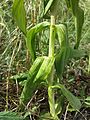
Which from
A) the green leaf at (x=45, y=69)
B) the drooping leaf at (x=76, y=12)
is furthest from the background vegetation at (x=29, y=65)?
the drooping leaf at (x=76, y=12)

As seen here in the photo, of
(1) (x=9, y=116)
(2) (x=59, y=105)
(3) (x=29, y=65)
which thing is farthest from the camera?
(3) (x=29, y=65)

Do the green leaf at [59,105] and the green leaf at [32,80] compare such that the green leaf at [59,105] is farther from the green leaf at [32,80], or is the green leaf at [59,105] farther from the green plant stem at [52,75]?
the green leaf at [32,80]

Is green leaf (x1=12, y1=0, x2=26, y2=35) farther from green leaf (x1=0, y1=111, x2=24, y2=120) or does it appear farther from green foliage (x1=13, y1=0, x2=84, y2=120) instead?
green leaf (x1=0, y1=111, x2=24, y2=120)

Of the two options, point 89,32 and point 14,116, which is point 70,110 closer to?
point 14,116

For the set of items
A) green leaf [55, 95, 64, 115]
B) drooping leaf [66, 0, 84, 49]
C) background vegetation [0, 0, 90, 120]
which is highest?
drooping leaf [66, 0, 84, 49]

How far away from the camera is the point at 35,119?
4.01 feet

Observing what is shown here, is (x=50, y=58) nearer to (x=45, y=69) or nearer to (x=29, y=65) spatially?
(x=45, y=69)

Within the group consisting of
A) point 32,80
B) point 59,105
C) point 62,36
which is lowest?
point 59,105

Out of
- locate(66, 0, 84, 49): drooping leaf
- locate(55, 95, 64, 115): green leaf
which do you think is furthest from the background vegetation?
locate(66, 0, 84, 49): drooping leaf

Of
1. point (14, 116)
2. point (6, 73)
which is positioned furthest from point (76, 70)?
point (14, 116)

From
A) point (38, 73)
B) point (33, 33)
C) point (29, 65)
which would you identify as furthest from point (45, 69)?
point (29, 65)

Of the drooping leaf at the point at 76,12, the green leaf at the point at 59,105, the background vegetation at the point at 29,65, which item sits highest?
the drooping leaf at the point at 76,12

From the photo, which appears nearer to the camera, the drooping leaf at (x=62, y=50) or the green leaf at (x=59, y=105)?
the drooping leaf at (x=62, y=50)

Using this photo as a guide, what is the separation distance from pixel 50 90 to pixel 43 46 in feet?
1.13
